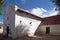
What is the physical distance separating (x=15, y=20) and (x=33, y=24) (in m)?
6.15

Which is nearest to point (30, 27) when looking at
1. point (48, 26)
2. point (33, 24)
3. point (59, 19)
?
point (33, 24)

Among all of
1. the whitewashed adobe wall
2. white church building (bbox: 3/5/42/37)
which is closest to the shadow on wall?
white church building (bbox: 3/5/42/37)

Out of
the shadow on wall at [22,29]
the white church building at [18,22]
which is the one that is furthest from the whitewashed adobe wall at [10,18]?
the shadow on wall at [22,29]

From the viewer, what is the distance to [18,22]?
77.7 feet

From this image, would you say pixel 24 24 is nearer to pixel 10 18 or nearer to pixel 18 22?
pixel 18 22

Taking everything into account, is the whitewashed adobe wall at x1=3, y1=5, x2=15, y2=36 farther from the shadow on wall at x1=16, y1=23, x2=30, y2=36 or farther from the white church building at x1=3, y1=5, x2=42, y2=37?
the shadow on wall at x1=16, y1=23, x2=30, y2=36

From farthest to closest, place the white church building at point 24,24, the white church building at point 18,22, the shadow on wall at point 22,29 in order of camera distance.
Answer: the shadow on wall at point 22,29 → the white church building at point 24,24 → the white church building at point 18,22

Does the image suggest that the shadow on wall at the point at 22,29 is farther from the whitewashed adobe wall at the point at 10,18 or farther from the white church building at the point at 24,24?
the whitewashed adobe wall at the point at 10,18

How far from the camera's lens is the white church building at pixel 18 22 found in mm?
23266

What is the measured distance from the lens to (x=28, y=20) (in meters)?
26.2

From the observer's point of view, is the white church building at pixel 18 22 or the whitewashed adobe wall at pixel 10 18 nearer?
the white church building at pixel 18 22

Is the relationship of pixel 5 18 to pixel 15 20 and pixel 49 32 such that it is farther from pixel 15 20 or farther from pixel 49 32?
pixel 49 32

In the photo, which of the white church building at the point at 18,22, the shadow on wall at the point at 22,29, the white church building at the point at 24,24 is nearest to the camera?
the white church building at the point at 18,22

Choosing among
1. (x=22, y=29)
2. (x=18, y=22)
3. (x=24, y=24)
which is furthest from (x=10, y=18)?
(x=22, y=29)
